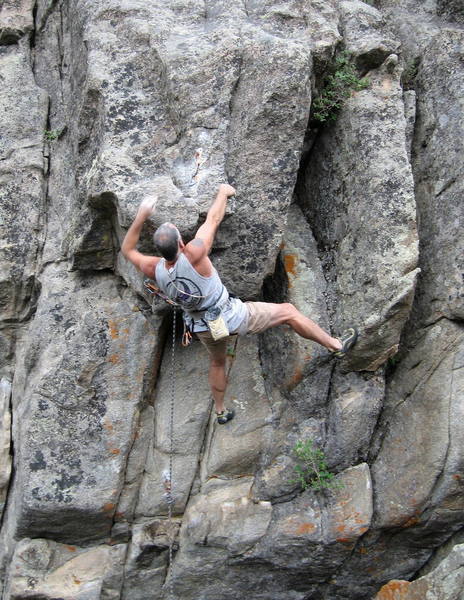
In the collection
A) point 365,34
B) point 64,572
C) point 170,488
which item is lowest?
point 64,572

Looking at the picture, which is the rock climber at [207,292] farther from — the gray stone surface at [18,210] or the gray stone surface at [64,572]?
the gray stone surface at [64,572]

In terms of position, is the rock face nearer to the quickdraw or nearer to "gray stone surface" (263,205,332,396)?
"gray stone surface" (263,205,332,396)

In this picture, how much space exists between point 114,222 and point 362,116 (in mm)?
3192

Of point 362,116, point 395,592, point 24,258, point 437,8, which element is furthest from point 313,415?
point 437,8

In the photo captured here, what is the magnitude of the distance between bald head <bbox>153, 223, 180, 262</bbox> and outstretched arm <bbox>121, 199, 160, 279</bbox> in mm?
358

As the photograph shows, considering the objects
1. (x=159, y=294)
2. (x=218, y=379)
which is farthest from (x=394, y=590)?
(x=159, y=294)

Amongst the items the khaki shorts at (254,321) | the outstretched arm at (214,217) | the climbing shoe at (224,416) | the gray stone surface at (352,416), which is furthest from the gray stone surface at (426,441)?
the outstretched arm at (214,217)

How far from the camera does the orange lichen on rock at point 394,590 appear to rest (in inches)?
297

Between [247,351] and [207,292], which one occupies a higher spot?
[207,292]

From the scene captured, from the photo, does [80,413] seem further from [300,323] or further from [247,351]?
[300,323]

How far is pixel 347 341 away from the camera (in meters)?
7.68

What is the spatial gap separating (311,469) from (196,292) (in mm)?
2531

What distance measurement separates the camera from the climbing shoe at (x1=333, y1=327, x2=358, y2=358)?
7672 millimetres

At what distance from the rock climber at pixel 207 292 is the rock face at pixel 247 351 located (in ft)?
1.19
